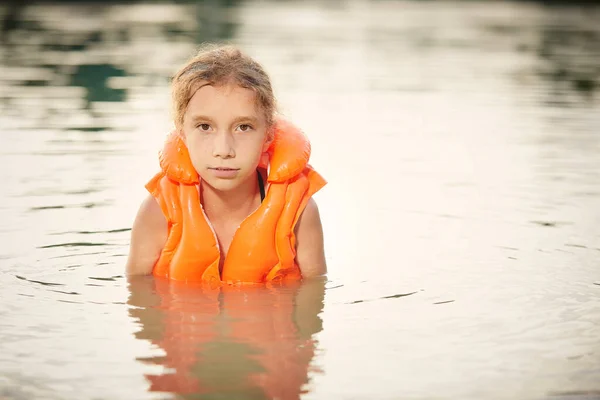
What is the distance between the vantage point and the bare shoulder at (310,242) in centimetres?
454

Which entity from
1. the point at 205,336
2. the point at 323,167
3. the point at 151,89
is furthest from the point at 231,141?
the point at 151,89

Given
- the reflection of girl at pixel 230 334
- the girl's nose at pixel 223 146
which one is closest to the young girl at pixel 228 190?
the girl's nose at pixel 223 146

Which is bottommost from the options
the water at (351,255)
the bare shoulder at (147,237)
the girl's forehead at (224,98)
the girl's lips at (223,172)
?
the water at (351,255)

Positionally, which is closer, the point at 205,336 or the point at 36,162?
the point at 205,336

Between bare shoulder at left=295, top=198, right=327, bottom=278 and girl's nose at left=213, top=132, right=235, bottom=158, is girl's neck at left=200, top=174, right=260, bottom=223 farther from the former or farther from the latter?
girl's nose at left=213, top=132, right=235, bottom=158

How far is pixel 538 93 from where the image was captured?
12.2m

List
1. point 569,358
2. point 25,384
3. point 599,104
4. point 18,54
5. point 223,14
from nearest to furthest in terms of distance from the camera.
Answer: point 25,384 → point 569,358 → point 599,104 → point 18,54 → point 223,14

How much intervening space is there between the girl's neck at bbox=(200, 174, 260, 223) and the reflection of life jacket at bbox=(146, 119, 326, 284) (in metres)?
0.12

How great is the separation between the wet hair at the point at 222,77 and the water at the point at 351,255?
2.54ft

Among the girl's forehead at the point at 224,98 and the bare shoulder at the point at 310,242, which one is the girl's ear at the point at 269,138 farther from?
the bare shoulder at the point at 310,242

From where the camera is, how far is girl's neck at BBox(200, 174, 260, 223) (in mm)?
4527

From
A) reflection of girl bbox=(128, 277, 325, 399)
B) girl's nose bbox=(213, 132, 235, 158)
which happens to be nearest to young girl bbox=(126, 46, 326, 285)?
girl's nose bbox=(213, 132, 235, 158)

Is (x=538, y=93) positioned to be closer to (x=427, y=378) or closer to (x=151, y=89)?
(x=151, y=89)

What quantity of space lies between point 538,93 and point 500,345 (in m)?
9.01
